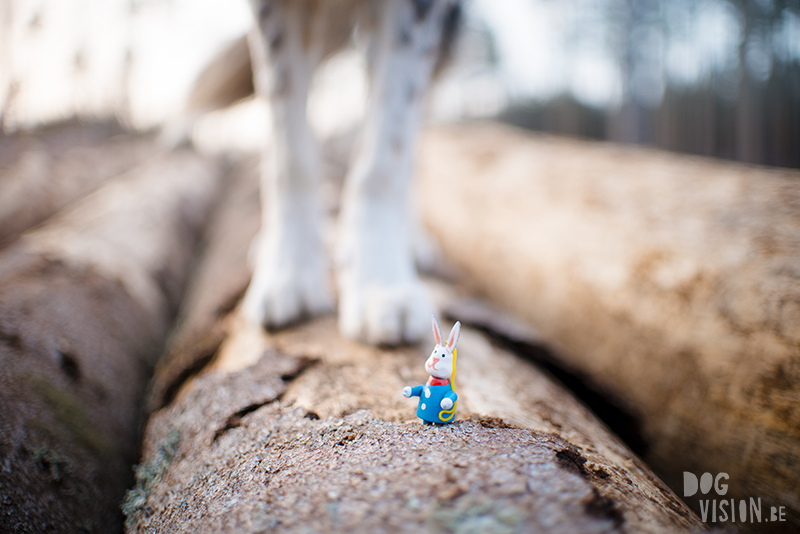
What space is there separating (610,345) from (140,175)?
271 centimetres

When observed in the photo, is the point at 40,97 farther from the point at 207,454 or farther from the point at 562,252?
the point at 562,252

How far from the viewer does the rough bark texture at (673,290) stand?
898 mm

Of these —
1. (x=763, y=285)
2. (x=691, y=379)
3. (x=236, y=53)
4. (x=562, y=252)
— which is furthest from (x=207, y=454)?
(x=236, y=53)

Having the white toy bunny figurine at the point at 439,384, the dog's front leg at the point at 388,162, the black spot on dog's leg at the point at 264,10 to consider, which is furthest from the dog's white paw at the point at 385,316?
the black spot on dog's leg at the point at 264,10

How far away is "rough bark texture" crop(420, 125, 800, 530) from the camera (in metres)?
0.90

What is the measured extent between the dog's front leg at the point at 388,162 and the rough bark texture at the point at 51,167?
1.52m

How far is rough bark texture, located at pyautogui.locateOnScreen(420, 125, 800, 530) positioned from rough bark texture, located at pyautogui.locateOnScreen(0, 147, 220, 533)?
113cm

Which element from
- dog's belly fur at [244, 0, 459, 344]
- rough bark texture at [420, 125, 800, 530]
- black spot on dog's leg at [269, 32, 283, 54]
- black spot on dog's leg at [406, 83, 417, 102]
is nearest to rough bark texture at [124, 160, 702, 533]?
dog's belly fur at [244, 0, 459, 344]

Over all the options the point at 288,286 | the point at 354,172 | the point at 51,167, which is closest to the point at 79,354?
the point at 288,286

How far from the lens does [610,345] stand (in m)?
1.33

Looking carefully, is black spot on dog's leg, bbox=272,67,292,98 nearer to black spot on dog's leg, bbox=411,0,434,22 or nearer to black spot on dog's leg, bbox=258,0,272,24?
black spot on dog's leg, bbox=258,0,272,24

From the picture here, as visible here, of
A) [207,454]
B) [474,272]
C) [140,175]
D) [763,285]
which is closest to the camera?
[207,454]

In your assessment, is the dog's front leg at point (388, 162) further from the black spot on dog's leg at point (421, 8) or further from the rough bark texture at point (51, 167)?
the rough bark texture at point (51, 167)

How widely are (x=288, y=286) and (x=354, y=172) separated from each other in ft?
1.31
